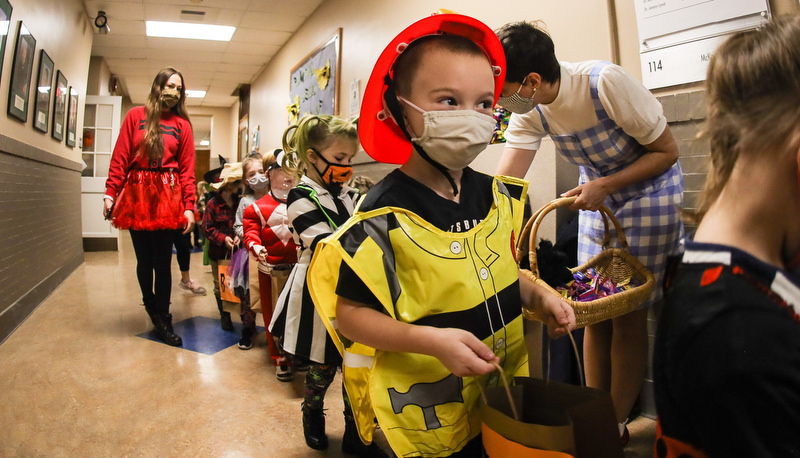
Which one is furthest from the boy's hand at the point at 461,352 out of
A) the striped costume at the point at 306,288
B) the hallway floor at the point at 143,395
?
the hallway floor at the point at 143,395

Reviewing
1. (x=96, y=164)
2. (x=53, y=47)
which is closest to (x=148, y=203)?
(x=53, y=47)

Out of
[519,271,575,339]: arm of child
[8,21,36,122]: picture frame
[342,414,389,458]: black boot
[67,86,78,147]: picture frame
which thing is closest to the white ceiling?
[67,86,78,147]: picture frame

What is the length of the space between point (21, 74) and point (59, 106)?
1652 mm

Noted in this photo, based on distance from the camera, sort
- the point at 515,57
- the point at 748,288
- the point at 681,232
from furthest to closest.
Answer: the point at 681,232 < the point at 515,57 < the point at 748,288

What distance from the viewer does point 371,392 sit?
0.82 meters

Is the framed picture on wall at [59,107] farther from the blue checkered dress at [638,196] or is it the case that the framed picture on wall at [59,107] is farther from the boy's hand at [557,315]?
the boy's hand at [557,315]

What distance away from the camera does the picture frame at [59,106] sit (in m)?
4.79

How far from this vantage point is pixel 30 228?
12.0ft

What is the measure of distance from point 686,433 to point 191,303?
403 cm

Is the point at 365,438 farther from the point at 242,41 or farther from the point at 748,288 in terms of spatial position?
the point at 242,41

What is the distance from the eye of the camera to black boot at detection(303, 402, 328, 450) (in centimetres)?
176

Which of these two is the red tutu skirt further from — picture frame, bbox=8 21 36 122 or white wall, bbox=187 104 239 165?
white wall, bbox=187 104 239 165

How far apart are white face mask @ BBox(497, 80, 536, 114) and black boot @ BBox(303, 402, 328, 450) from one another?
126 cm

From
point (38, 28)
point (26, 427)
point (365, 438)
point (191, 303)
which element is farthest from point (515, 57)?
point (38, 28)
